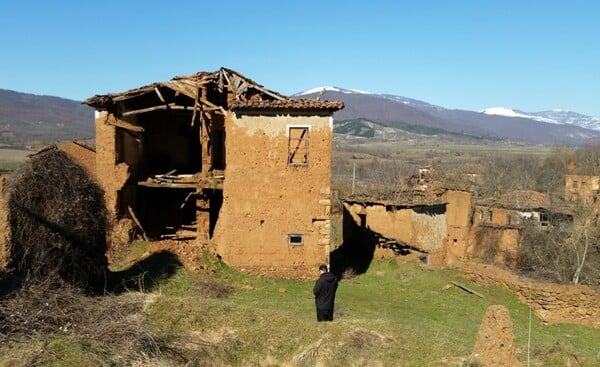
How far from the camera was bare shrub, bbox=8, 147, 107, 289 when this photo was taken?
40.7 ft

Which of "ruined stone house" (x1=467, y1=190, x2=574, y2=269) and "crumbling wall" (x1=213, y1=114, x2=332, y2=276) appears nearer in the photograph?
"crumbling wall" (x1=213, y1=114, x2=332, y2=276)

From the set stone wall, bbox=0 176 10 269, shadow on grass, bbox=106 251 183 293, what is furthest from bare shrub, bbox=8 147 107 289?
shadow on grass, bbox=106 251 183 293

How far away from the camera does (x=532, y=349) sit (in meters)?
11.4

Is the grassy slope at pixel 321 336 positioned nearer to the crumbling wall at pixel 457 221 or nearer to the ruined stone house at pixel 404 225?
the ruined stone house at pixel 404 225

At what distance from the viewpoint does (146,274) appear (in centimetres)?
1712

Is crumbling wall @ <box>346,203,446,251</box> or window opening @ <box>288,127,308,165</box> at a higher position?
window opening @ <box>288,127,308,165</box>

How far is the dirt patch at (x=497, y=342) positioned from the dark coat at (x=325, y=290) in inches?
127

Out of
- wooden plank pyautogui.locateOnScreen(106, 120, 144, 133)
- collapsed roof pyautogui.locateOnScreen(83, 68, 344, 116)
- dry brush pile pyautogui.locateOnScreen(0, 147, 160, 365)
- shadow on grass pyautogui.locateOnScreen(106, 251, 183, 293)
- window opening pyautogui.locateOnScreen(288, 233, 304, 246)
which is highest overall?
collapsed roof pyautogui.locateOnScreen(83, 68, 344, 116)

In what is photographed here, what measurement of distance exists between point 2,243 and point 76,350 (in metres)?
5.08

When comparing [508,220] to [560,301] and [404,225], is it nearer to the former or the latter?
[404,225]

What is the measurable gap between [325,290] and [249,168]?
8283 mm

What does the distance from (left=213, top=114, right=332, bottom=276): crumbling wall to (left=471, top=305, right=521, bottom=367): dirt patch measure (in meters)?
9.84

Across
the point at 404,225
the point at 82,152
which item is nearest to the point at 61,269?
the point at 82,152

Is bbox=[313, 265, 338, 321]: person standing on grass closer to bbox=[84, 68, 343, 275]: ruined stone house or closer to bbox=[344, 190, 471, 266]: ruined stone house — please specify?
bbox=[84, 68, 343, 275]: ruined stone house
